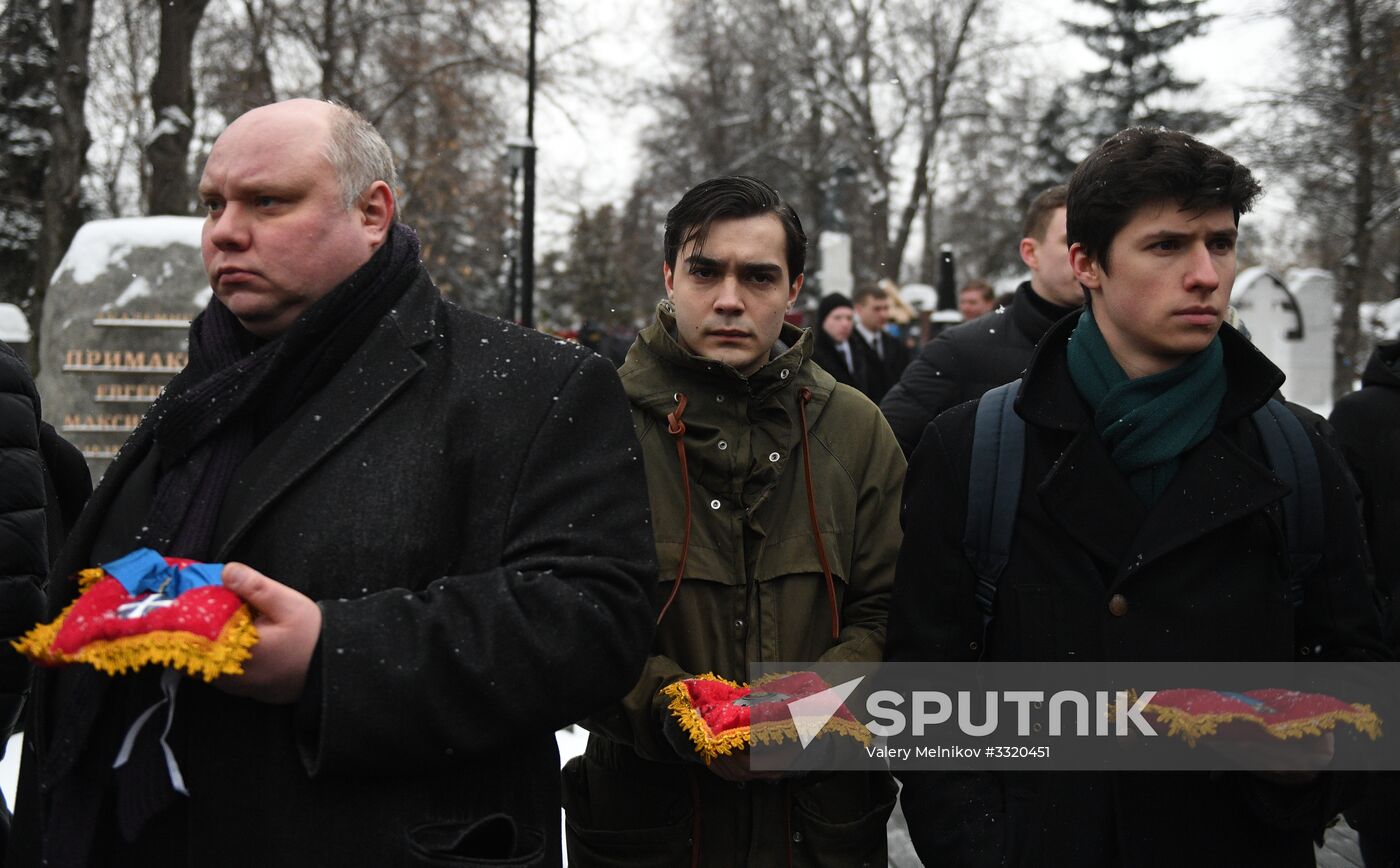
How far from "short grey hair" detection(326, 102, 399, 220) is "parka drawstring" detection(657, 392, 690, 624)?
82cm

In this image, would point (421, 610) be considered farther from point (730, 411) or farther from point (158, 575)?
point (730, 411)

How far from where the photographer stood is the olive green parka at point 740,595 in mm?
2750

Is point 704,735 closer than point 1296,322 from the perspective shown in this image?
Yes

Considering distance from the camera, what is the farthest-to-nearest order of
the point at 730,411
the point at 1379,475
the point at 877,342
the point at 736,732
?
1. the point at 877,342
2. the point at 1379,475
3. the point at 730,411
4. the point at 736,732

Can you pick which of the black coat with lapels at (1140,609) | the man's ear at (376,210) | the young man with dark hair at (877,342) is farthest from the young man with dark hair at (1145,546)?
the young man with dark hair at (877,342)

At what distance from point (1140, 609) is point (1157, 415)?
362mm

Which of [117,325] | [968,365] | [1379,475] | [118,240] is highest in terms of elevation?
[118,240]

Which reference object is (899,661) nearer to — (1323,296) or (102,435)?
(102,435)

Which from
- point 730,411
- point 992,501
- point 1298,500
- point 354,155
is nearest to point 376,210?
point 354,155

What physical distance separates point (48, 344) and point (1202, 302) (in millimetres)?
10117

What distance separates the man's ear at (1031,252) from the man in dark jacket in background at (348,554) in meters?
2.97

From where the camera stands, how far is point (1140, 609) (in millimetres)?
2301

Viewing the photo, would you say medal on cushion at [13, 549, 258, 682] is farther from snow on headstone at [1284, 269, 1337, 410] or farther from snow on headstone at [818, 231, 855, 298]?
snow on headstone at [1284, 269, 1337, 410]

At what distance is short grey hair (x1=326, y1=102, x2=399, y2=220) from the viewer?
7.24 feet
